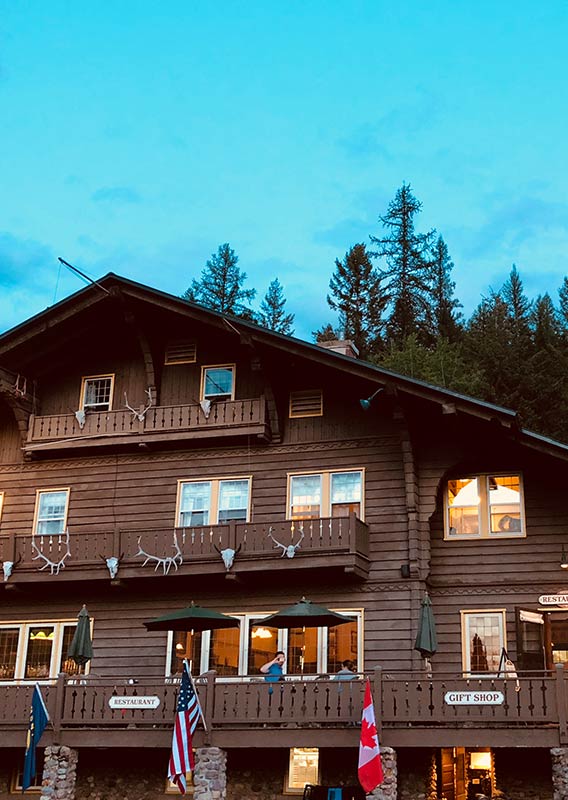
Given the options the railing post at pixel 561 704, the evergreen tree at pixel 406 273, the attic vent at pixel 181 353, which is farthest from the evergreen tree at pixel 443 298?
the railing post at pixel 561 704

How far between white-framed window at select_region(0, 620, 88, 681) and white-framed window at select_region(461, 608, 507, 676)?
9681 mm

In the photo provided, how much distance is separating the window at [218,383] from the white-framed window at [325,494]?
3054 millimetres

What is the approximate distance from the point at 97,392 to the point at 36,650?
720cm

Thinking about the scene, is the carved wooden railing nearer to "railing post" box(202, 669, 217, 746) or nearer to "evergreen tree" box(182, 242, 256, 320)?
"railing post" box(202, 669, 217, 746)

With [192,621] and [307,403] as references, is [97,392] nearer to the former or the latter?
[307,403]

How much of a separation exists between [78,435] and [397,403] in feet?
28.9

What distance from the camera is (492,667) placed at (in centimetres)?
2447

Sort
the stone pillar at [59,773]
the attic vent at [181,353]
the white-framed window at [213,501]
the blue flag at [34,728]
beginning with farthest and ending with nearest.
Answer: the attic vent at [181,353] → the white-framed window at [213,501] → the stone pillar at [59,773] → the blue flag at [34,728]

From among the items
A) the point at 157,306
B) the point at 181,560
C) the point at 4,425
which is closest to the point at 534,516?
the point at 181,560

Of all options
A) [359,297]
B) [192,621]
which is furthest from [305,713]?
[359,297]

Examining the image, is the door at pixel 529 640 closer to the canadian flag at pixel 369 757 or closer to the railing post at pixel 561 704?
the railing post at pixel 561 704

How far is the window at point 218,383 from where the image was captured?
2822 cm

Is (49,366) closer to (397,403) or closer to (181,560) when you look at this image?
(181,560)

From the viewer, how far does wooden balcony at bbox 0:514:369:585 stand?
24641 millimetres
